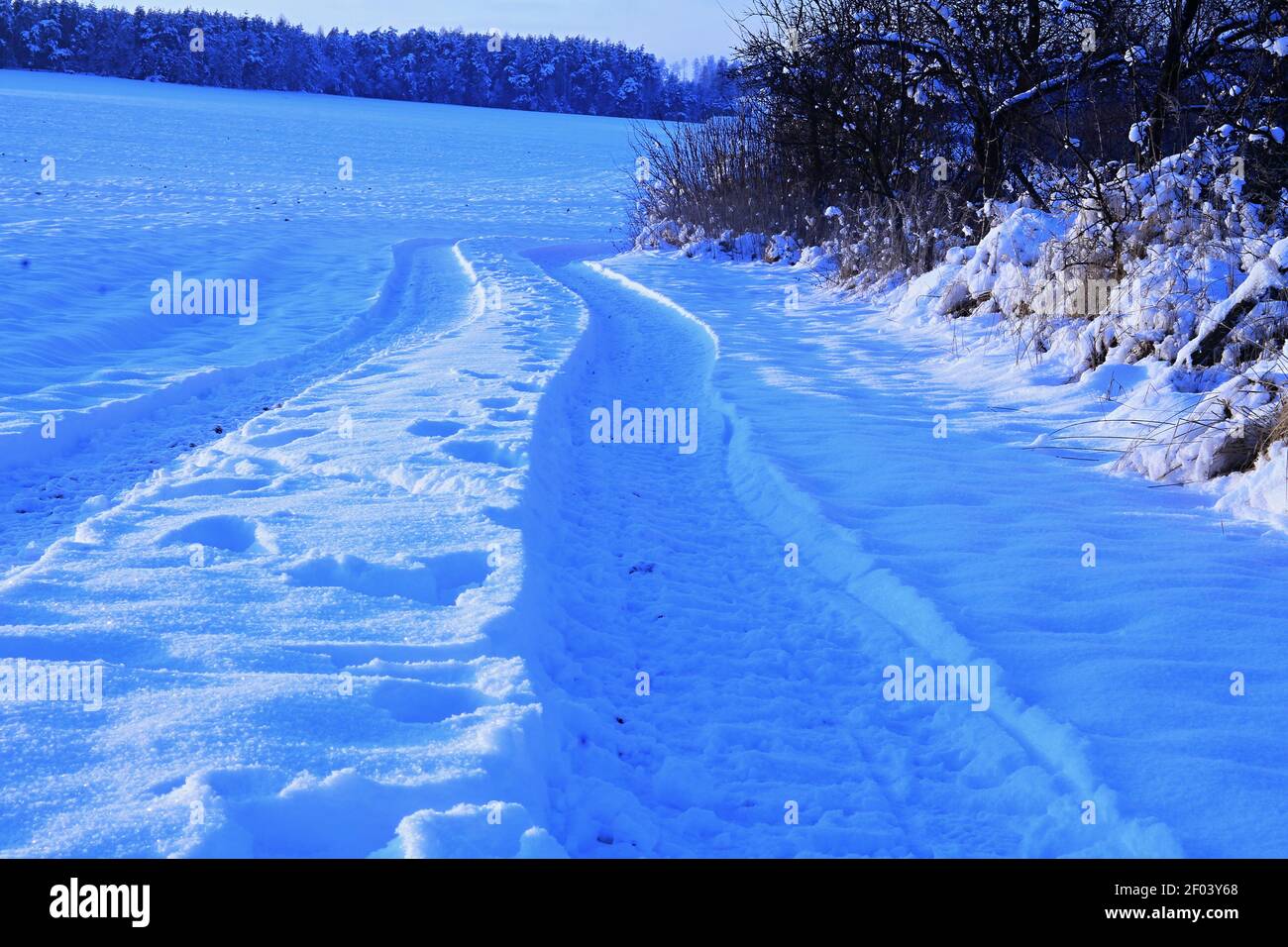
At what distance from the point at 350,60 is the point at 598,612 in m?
79.7

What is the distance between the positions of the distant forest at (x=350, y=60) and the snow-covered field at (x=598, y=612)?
51.9 metres

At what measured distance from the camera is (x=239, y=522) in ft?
13.5

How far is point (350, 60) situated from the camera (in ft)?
240

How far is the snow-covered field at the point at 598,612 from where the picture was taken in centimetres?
246

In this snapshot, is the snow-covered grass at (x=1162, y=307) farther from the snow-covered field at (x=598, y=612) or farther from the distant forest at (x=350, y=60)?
the distant forest at (x=350, y=60)

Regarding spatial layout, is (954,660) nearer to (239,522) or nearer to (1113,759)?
(1113,759)

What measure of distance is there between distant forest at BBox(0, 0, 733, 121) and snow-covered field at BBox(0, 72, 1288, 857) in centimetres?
5186

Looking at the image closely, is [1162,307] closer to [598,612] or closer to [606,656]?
[598,612]
